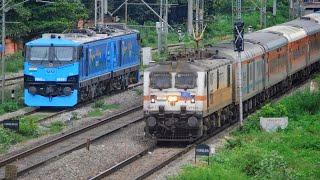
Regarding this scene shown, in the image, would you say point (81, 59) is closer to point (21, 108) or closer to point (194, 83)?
point (21, 108)

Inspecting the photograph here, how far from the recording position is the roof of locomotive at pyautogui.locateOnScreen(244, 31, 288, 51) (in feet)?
121

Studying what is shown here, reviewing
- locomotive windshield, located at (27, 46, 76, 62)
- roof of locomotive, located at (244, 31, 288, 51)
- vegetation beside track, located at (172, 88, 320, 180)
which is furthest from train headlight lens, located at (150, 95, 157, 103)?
roof of locomotive, located at (244, 31, 288, 51)

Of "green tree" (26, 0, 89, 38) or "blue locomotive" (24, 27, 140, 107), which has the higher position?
"green tree" (26, 0, 89, 38)

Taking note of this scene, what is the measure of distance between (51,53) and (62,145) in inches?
344

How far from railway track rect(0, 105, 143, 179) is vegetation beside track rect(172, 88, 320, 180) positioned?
440 cm

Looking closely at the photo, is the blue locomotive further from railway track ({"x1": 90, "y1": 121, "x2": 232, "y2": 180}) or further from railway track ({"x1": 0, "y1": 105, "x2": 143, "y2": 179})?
railway track ({"x1": 90, "y1": 121, "x2": 232, "y2": 180})

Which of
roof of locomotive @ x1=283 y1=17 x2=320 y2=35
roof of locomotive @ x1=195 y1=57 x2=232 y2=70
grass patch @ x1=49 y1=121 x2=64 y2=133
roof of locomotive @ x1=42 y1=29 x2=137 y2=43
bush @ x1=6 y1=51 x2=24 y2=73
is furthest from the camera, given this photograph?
bush @ x1=6 y1=51 x2=24 y2=73

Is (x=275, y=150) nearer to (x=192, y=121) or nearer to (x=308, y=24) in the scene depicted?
(x=192, y=121)

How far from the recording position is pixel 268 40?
126 ft

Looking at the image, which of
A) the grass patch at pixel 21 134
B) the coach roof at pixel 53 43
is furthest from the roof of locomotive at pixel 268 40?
the grass patch at pixel 21 134

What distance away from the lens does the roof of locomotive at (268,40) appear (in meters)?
36.9

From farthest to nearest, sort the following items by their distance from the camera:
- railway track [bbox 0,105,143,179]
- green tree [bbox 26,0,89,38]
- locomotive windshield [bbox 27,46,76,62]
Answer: green tree [bbox 26,0,89,38]
locomotive windshield [bbox 27,46,76,62]
railway track [bbox 0,105,143,179]

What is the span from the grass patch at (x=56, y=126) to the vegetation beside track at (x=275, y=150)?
246 inches

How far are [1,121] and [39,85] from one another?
412 centimetres
